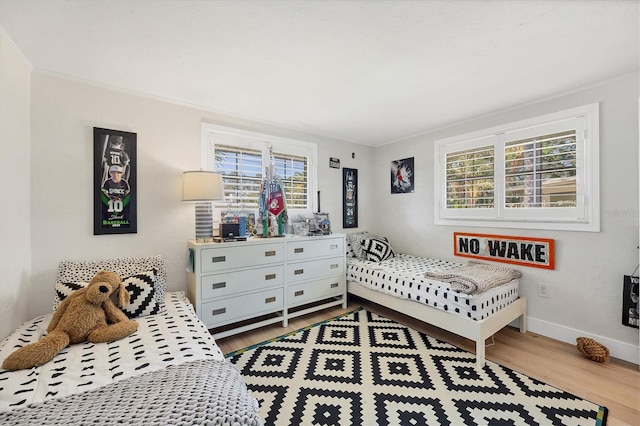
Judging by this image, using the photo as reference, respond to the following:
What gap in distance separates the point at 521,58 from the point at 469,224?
5.65ft

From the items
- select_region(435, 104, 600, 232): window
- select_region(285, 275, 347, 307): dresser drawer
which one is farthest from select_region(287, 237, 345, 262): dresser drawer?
select_region(435, 104, 600, 232): window

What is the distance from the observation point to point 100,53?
5.77 ft

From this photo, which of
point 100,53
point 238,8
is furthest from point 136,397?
point 100,53

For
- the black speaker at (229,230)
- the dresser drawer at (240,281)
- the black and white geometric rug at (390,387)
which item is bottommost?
the black and white geometric rug at (390,387)

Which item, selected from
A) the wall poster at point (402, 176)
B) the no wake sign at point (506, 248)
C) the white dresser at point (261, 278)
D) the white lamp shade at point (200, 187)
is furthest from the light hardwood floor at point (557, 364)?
the wall poster at point (402, 176)

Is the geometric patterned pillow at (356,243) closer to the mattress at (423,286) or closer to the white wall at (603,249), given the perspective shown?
the mattress at (423,286)

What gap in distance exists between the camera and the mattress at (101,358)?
109 centimetres

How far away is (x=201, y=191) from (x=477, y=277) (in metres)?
2.49

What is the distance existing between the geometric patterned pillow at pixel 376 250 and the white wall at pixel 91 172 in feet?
6.61

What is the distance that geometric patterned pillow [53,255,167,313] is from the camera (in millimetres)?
1916

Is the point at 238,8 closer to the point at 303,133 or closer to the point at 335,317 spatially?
the point at 303,133

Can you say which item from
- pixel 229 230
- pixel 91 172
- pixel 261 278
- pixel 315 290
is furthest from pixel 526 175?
pixel 91 172

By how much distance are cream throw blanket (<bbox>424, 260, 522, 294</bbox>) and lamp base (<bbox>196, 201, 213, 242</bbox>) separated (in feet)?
6.83

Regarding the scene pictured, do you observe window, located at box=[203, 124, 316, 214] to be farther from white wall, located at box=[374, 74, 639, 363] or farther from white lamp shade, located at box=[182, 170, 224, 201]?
white wall, located at box=[374, 74, 639, 363]
